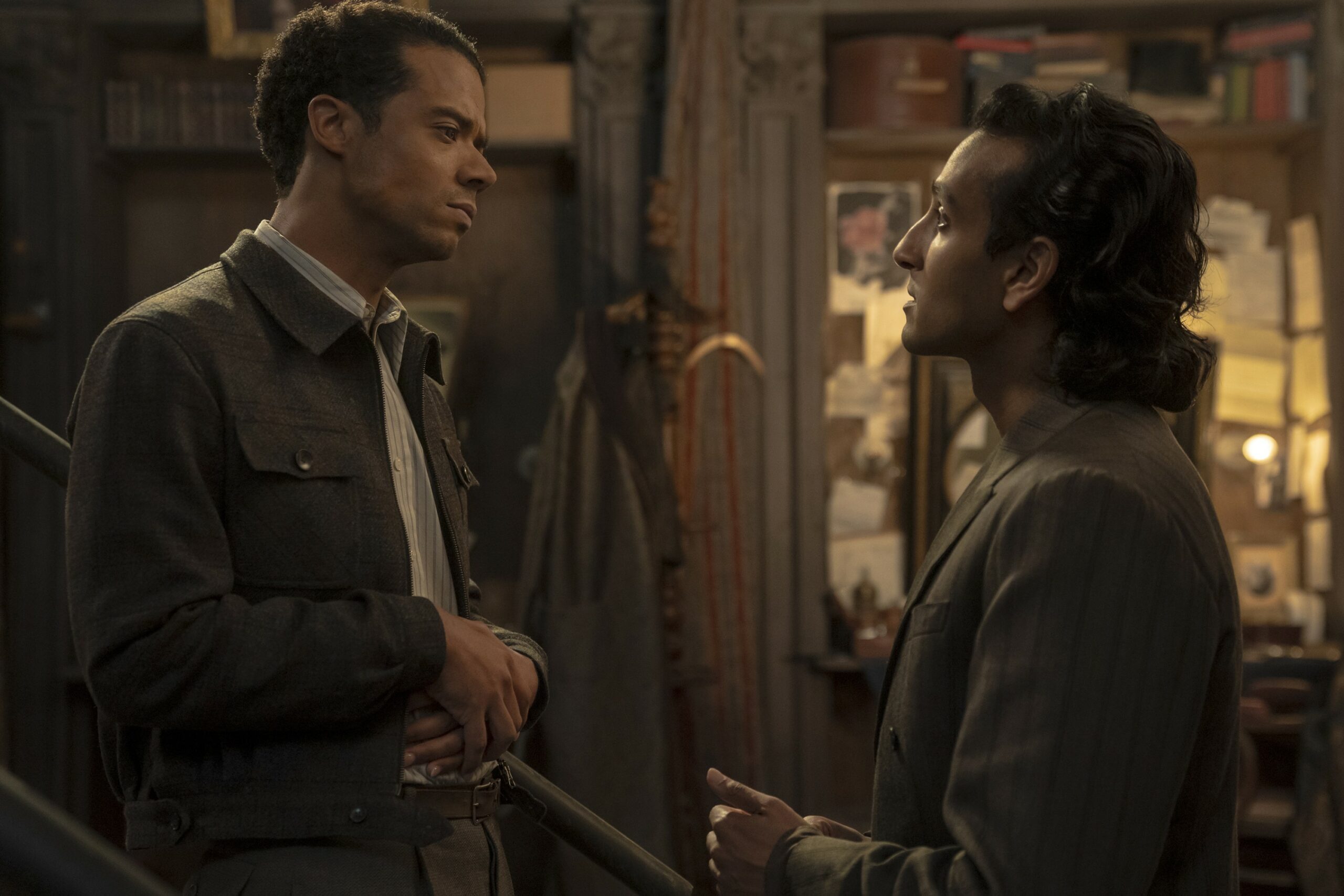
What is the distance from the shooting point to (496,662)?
119 cm

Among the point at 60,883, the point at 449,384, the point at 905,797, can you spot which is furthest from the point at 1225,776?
the point at 449,384

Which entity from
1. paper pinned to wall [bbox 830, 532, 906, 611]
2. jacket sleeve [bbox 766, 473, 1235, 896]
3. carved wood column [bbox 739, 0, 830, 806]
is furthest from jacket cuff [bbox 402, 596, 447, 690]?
paper pinned to wall [bbox 830, 532, 906, 611]

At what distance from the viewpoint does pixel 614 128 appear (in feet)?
13.6

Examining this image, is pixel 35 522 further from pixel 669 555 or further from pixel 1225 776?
pixel 1225 776

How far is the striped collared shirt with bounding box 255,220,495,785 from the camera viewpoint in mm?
1290

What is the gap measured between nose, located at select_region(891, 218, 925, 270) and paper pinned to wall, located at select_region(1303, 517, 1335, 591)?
3.35m

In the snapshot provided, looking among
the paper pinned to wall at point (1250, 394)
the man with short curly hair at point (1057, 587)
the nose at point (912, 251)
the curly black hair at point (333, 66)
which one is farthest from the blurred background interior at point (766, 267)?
the man with short curly hair at point (1057, 587)

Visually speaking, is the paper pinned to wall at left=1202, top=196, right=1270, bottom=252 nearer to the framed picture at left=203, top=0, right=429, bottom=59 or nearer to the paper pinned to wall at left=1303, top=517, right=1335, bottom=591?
the paper pinned to wall at left=1303, top=517, right=1335, bottom=591

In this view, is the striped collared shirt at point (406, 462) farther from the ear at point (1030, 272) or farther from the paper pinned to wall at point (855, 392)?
the paper pinned to wall at point (855, 392)

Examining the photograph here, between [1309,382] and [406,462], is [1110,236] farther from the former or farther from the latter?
[1309,382]

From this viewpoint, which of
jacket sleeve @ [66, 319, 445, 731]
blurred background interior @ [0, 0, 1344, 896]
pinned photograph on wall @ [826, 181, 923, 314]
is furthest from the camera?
pinned photograph on wall @ [826, 181, 923, 314]

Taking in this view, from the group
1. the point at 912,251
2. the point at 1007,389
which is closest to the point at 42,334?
the point at 912,251

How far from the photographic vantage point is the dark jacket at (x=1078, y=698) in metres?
0.90

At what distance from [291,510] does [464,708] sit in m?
0.24
